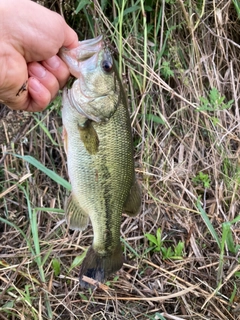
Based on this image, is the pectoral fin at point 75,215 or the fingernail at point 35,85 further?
the pectoral fin at point 75,215

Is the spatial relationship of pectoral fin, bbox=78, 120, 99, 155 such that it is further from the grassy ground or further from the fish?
the grassy ground

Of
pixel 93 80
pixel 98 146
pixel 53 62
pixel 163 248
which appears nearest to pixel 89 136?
pixel 98 146

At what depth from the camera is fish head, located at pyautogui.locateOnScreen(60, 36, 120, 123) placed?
1692mm

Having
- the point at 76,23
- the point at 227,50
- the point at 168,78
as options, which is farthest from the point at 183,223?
the point at 76,23

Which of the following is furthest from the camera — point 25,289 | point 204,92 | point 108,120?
point 204,92

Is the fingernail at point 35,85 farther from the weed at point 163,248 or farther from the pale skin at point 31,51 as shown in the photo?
the weed at point 163,248

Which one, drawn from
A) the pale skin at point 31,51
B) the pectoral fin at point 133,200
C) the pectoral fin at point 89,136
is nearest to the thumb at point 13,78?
the pale skin at point 31,51

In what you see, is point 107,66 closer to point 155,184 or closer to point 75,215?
point 75,215

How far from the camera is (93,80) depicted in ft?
5.65

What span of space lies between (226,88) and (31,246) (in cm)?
164

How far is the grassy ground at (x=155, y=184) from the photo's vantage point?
7.78ft

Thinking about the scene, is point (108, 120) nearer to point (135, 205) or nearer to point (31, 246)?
point (135, 205)

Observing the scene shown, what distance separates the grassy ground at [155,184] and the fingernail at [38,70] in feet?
2.34

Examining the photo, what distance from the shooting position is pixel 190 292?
7.93 feet
